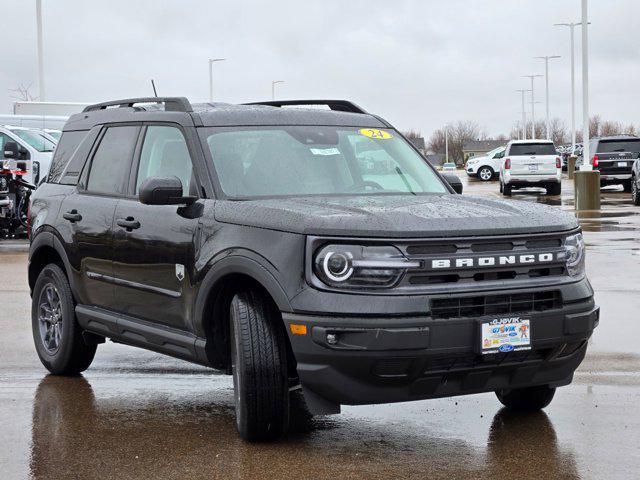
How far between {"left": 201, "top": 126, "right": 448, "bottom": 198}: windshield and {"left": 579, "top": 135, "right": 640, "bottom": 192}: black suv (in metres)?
28.8

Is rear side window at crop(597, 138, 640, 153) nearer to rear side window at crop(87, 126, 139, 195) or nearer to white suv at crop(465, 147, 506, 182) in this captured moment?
white suv at crop(465, 147, 506, 182)

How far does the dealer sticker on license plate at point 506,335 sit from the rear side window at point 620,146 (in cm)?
3086

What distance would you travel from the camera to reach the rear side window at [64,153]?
26.3 ft

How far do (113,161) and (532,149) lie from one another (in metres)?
30.1

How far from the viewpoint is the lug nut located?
513 cm

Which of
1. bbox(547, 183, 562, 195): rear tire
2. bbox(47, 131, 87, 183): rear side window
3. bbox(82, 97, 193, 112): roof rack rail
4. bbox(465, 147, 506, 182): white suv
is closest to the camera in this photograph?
bbox(82, 97, 193, 112): roof rack rail

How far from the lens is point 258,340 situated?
5.48 m

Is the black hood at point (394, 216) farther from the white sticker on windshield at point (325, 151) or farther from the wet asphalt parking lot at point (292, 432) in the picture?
the wet asphalt parking lot at point (292, 432)

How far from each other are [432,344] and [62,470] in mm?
1897

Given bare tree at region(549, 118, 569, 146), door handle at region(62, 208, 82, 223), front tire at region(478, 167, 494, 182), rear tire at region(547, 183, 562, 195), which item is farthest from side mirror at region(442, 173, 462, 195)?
bare tree at region(549, 118, 569, 146)

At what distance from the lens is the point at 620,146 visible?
34938 millimetres

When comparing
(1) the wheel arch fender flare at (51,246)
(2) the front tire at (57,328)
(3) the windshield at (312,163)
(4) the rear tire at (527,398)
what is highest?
(3) the windshield at (312,163)

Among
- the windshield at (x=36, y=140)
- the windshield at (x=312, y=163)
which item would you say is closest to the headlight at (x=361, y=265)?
the windshield at (x=312, y=163)

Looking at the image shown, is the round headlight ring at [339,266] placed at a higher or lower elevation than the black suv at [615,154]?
lower
